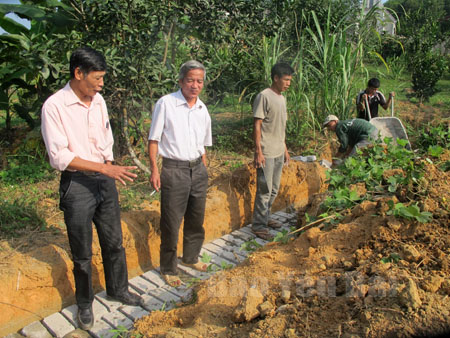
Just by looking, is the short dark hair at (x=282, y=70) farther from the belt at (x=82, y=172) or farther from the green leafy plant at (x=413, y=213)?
the belt at (x=82, y=172)

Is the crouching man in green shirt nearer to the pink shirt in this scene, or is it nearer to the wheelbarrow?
the wheelbarrow

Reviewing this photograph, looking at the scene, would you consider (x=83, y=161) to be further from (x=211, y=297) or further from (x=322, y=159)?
(x=322, y=159)

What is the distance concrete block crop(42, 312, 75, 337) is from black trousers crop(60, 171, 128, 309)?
0.19 metres

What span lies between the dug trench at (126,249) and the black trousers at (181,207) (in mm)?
377

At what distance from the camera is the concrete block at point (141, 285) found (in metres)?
3.28

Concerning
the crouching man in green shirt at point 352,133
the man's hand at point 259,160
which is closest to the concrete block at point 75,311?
the man's hand at point 259,160

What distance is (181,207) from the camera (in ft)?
10.9

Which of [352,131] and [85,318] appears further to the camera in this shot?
[352,131]

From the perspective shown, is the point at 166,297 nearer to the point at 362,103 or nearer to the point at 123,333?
the point at 123,333

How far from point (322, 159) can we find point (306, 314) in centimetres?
458

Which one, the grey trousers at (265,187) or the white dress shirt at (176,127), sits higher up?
the white dress shirt at (176,127)

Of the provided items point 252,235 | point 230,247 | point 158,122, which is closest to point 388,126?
point 252,235

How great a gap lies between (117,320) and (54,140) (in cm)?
144

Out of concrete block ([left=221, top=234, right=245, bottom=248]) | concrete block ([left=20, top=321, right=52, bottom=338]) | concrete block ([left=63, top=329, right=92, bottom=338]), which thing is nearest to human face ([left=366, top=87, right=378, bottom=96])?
concrete block ([left=221, top=234, right=245, bottom=248])
